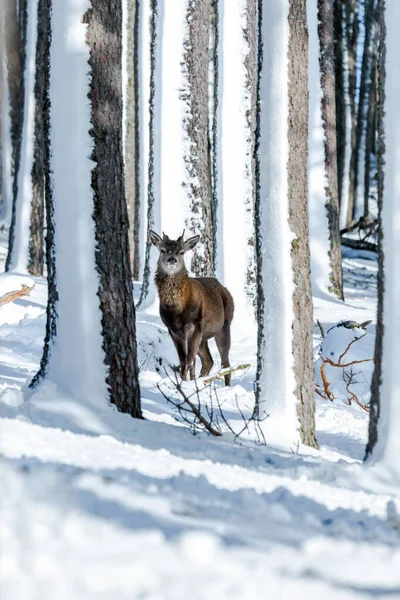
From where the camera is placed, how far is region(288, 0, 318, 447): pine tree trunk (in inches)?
286

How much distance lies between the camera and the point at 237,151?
14.7m

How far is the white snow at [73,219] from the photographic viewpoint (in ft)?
22.5

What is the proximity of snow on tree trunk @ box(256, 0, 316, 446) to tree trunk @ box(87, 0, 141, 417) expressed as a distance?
1.09 metres

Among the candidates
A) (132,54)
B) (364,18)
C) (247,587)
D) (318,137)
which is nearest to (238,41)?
(318,137)

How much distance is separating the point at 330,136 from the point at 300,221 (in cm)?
954

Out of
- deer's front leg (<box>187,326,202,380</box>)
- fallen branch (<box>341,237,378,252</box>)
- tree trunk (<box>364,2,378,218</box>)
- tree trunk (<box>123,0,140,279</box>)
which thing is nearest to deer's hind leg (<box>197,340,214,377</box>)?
deer's front leg (<box>187,326,202,380</box>)

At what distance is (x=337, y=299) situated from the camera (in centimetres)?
1593

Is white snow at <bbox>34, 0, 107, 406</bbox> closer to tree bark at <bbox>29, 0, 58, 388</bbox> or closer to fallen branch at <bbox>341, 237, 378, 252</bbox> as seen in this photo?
tree bark at <bbox>29, 0, 58, 388</bbox>

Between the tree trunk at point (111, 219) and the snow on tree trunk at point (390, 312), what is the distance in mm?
2016

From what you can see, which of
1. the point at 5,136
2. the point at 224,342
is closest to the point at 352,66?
the point at 5,136

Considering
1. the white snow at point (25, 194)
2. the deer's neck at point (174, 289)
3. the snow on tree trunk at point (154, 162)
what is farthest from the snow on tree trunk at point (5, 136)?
the deer's neck at point (174, 289)

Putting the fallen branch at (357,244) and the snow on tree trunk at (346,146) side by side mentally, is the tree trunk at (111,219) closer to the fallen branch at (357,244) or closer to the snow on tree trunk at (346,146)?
the fallen branch at (357,244)

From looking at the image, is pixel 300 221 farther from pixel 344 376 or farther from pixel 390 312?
pixel 344 376

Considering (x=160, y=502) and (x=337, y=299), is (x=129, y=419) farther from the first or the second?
(x=337, y=299)
